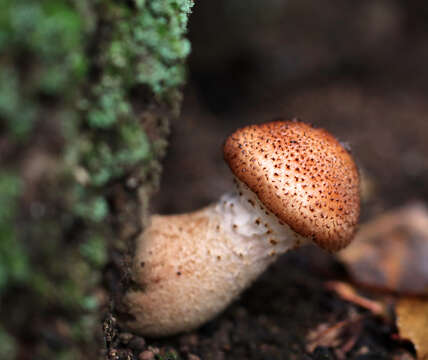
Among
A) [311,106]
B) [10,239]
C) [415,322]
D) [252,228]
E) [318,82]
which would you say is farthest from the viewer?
[318,82]

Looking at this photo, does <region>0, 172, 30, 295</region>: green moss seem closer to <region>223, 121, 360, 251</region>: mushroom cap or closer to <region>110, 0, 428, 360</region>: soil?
<region>223, 121, 360, 251</region>: mushroom cap

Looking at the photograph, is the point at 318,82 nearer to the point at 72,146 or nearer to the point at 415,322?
the point at 415,322

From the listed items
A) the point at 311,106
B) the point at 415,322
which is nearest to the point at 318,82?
the point at 311,106

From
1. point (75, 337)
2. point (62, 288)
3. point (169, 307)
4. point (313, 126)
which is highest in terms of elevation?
point (313, 126)

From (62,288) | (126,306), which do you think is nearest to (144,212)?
(62,288)

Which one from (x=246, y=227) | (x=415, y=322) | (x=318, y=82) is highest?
(x=318, y=82)

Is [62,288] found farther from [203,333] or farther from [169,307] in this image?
[203,333]
